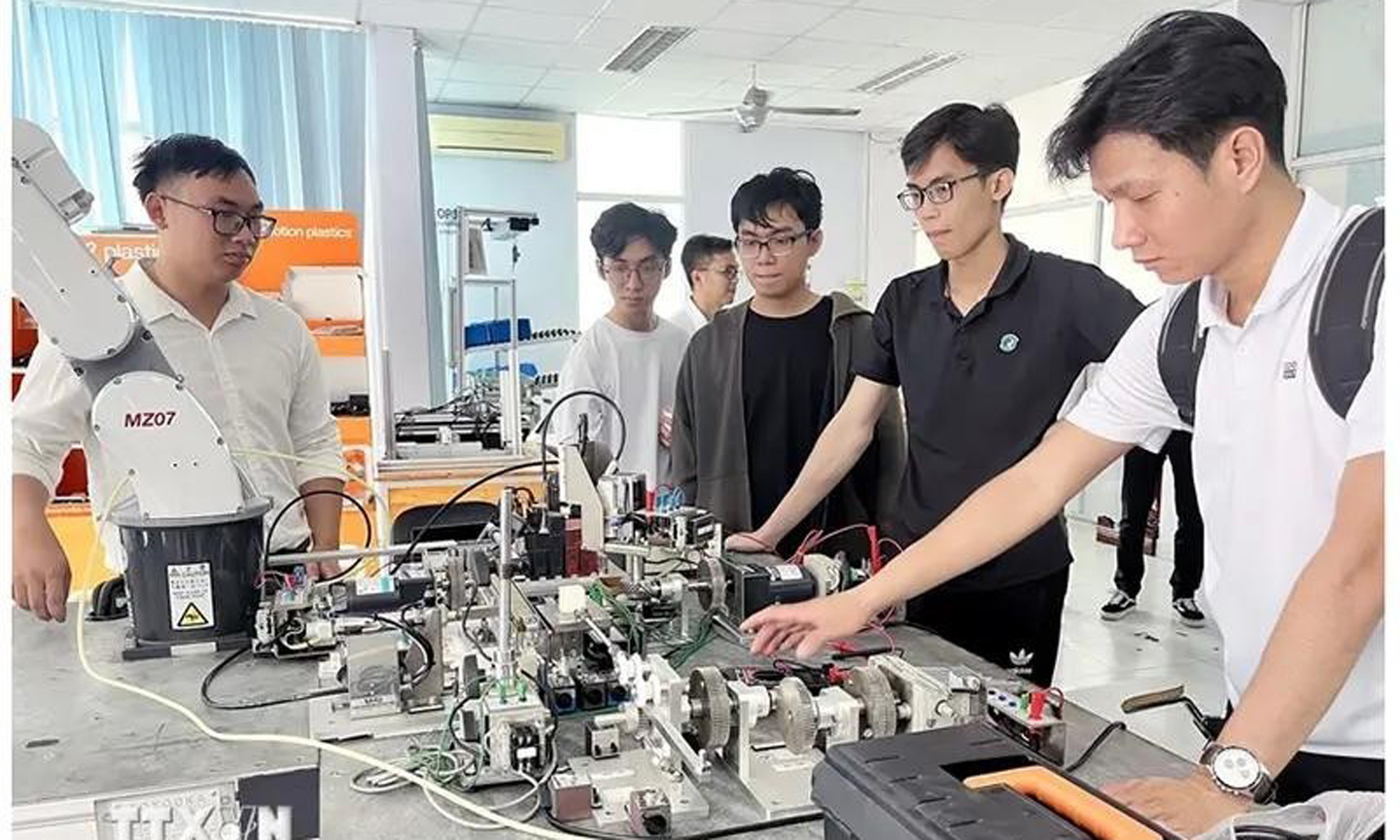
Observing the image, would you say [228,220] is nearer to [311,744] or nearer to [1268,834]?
[311,744]

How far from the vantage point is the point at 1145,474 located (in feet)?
14.5

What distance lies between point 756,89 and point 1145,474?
3.05 meters

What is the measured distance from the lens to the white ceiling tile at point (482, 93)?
19.8 ft

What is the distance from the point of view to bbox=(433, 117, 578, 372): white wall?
21.5 ft

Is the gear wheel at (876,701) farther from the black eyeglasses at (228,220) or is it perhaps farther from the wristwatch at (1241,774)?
the black eyeglasses at (228,220)

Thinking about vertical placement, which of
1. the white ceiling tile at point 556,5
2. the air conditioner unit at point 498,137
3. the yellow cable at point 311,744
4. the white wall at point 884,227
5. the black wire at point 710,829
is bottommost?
the black wire at point 710,829

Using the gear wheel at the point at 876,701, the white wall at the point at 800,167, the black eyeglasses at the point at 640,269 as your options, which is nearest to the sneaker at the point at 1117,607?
the black eyeglasses at the point at 640,269

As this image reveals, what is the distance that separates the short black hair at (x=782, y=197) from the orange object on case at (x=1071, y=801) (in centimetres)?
171

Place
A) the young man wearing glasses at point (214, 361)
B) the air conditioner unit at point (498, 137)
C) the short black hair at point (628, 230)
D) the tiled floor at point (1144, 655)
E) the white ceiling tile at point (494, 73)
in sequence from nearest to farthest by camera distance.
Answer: the young man wearing glasses at point (214, 361)
the short black hair at point (628, 230)
the tiled floor at point (1144, 655)
the white ceiling tile at point (494, 73)
the air conditioner unit at point (498, 137)

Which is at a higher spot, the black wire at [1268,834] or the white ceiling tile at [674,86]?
the white ceiling tile at [674,86]

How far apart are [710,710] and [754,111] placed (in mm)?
4900

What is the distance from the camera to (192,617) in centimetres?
144

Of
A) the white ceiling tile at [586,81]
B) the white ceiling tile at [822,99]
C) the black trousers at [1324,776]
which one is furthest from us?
the white ceiling tile at [822,99]

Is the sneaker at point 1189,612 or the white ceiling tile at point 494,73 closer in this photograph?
the sneaker at point 1189,612
